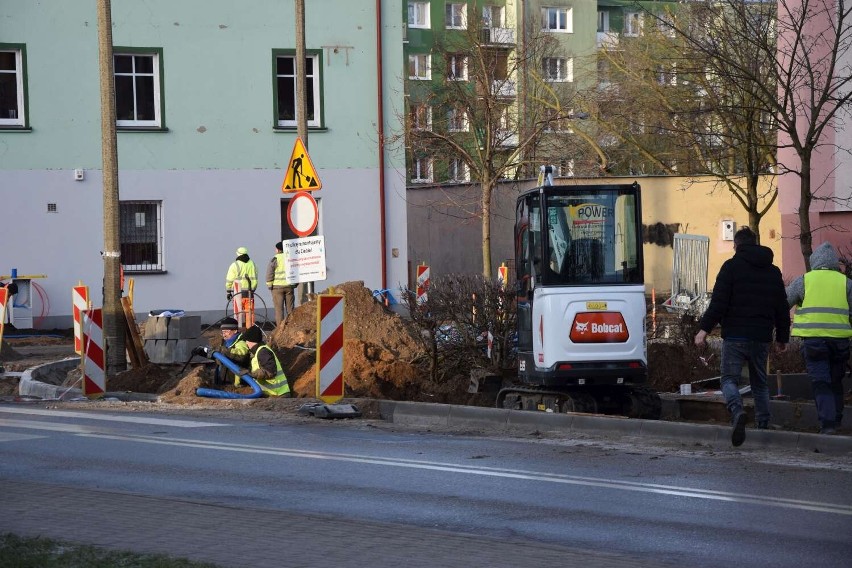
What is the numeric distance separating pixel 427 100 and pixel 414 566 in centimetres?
3194

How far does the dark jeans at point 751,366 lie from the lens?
11.4 m

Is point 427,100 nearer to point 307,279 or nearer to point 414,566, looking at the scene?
point 307,279

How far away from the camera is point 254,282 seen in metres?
25.4

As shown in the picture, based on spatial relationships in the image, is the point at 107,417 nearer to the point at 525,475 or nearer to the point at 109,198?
the point at 109,198

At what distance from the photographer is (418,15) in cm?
6525

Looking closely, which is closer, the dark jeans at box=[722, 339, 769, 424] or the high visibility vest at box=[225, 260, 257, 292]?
the dark jeans at box=[722, 339, 769, 424]

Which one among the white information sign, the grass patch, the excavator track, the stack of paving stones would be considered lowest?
the excavator track

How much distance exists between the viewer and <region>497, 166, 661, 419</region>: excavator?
13.0 meters

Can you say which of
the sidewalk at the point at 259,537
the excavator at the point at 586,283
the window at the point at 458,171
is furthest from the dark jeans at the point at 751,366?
the window at the point at 458,171

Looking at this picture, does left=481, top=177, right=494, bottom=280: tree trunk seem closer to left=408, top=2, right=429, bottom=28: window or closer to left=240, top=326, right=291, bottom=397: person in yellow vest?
left=240, top=326, right=291, bottom=397: person in yellow vest

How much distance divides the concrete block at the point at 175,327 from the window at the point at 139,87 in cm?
1026

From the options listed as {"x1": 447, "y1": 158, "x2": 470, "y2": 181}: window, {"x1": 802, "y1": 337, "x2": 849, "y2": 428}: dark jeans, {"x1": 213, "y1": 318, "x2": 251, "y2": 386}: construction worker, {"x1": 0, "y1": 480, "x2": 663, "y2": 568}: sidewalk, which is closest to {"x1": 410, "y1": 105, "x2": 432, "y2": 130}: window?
{"x1": 447, "y1": 158, "x2": 470, "y2": 181}: window

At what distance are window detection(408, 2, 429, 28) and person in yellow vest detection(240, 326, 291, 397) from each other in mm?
51205

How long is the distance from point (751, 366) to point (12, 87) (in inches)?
792
